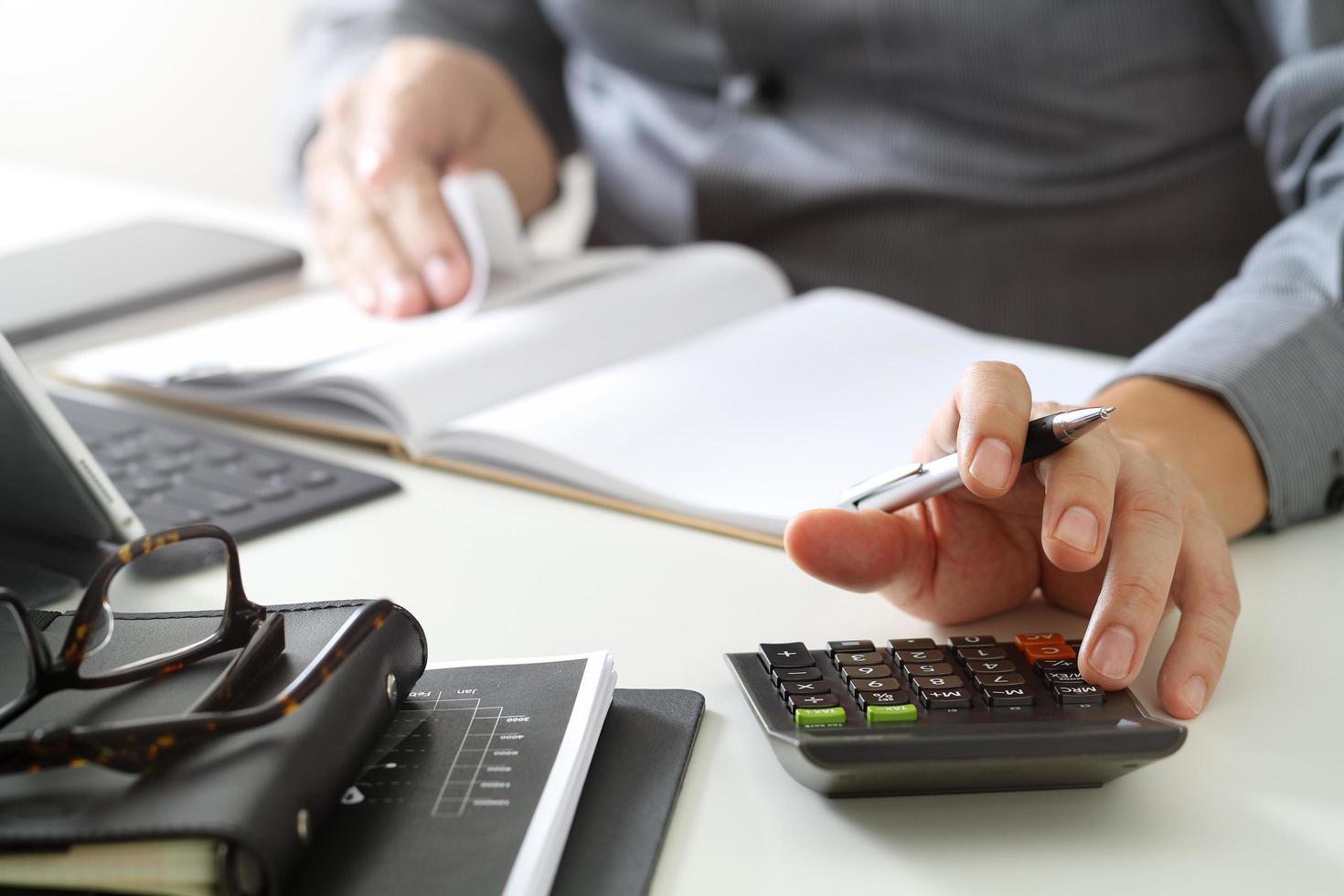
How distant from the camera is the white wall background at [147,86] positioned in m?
2.61

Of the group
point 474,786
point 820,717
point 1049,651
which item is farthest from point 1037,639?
point 474,786

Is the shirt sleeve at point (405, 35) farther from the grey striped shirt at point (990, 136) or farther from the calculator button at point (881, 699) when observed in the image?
the calculator button at point (881, 699)

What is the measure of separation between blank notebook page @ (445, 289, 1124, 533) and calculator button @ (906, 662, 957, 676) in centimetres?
17

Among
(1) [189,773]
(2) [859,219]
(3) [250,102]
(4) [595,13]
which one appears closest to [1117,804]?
(1) [189,773]

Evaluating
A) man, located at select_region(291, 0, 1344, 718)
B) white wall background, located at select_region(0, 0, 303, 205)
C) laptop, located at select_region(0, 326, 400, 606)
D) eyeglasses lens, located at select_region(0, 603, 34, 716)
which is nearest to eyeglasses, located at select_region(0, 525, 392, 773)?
eyeglasses lens, located at select_region(0, 603, 34, 716)

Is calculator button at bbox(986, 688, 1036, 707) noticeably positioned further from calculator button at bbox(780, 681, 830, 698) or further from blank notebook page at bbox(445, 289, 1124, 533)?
blank notebook page at bbox(445, 289, 1124, 533)

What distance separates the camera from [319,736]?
1.22 ft

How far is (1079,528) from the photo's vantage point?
0.46 meters

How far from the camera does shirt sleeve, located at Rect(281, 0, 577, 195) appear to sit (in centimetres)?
128

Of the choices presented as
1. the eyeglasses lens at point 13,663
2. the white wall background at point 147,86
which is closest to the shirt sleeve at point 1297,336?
the eyeglasses lens at point 13,663

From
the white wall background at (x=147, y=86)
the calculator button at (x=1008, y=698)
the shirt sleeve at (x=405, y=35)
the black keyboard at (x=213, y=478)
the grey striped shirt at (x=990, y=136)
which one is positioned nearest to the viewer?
the calculator button at (x=1008, y=698)

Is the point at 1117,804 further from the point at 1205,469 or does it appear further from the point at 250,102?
the point at 250,102

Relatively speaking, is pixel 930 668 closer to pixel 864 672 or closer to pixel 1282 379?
pixel 864 672

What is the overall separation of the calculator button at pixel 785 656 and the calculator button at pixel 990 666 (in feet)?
0.19
